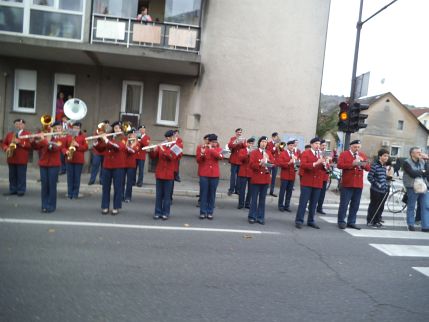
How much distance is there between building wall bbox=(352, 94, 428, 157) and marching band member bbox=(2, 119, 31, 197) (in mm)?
49134

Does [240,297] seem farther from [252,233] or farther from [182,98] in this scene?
[182,98]

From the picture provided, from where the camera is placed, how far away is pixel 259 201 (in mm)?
9469

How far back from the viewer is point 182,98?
17.1 metres

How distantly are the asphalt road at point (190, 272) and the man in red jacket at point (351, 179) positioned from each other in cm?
73

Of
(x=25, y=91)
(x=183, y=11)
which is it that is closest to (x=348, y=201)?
(x=183, y=11)

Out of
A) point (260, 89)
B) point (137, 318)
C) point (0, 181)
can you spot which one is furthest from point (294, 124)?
point (137, 318)

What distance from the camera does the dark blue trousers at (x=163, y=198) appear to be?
9008 mm

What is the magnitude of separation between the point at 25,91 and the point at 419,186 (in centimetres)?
1532

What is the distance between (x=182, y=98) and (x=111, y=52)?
3.84 metres

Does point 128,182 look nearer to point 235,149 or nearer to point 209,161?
point 209,161

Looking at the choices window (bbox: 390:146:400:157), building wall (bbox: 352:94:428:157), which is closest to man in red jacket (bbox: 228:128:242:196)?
building wall (bbox: 352:94:428:157)

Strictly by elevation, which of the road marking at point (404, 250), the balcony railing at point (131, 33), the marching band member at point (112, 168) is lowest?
the road marking at point (404, 250)

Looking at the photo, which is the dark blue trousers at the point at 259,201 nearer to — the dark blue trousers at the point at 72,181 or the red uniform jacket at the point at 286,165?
the red uniform jacket at the point at 286,165

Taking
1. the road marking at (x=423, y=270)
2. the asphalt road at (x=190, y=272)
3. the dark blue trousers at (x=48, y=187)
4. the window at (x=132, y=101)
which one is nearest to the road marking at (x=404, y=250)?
the asphalt road at (x=190, y=272)
